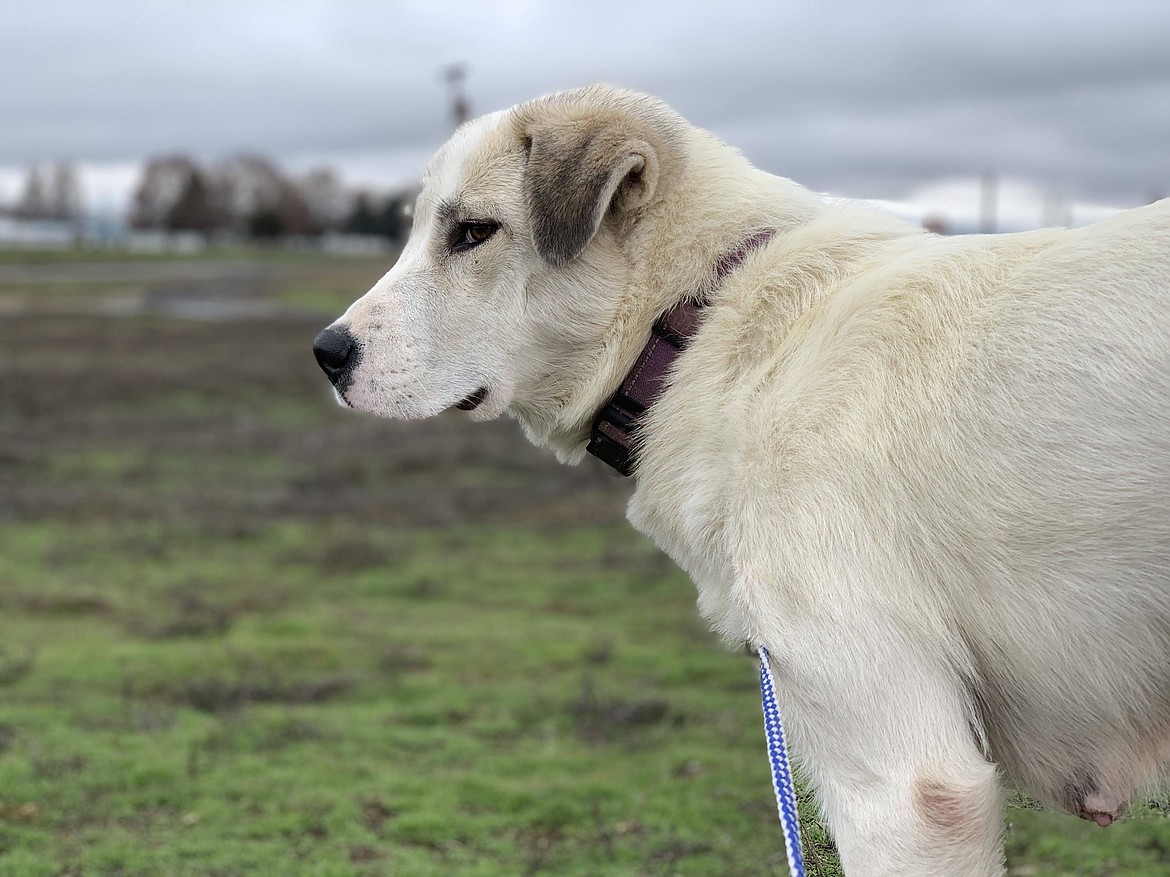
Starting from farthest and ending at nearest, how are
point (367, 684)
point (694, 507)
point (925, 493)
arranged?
point (367, 684)
point (694, 507)
point (925, 493)

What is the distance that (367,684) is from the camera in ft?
23.0

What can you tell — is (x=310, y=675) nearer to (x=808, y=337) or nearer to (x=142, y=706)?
(x=142, y=706)

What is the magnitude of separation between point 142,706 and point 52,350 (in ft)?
73.9

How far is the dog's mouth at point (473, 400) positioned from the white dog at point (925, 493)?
457 millimetres

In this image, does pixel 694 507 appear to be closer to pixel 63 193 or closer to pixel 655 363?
pixel 655 363

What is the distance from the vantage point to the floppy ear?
3.10 metres

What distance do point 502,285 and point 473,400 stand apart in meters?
0.34

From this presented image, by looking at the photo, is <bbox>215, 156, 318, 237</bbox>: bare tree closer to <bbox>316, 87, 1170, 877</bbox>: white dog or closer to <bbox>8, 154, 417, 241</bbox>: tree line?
<bbox>8, 154, 417, 241</bbox>: tree line

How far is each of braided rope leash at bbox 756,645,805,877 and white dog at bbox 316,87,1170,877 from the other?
3 cm

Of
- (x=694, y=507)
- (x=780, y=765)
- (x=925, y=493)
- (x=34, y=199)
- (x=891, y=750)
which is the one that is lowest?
(x=34, y=199)

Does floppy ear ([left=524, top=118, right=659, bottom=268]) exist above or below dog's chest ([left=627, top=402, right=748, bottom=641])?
above

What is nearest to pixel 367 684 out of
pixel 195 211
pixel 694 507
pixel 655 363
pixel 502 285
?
pixel 502 285

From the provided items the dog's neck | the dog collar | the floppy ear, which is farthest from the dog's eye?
the dog collar

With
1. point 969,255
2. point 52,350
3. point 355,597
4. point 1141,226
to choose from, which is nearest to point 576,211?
point 969,255
